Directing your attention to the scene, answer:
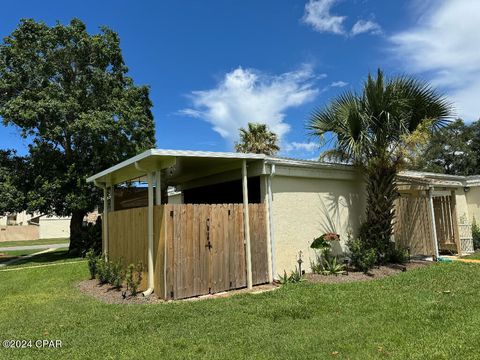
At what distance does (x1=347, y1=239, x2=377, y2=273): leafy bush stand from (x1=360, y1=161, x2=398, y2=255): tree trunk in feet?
2.23

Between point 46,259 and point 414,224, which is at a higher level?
point 414,224

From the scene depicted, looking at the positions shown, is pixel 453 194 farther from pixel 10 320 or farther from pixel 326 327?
pixel 10 320

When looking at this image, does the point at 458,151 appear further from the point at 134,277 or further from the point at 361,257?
the point at 134,277

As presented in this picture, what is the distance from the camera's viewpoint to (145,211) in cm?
852

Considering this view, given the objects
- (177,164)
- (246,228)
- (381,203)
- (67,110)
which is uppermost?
(67,110)

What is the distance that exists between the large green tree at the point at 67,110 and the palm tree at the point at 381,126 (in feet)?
41.4

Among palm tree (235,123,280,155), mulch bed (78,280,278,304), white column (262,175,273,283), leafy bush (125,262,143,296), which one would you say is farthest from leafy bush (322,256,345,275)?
palm tree (235,123,280,155)

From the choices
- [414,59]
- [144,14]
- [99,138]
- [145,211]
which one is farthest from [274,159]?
[99,138]

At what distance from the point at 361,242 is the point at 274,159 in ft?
11.5

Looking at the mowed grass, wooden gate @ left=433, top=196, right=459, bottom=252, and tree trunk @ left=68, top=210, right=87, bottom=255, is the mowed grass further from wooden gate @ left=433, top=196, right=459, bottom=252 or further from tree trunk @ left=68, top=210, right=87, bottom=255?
Answer: tree trunk @ left=68, top=210, right=87, bottom=255

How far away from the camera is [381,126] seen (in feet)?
34.4

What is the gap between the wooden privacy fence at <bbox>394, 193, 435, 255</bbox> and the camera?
Answer: 41.3ft

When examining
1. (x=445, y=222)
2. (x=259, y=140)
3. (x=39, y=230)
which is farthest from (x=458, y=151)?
(x=39, y=230)

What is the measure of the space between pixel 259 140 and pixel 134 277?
20.1m
